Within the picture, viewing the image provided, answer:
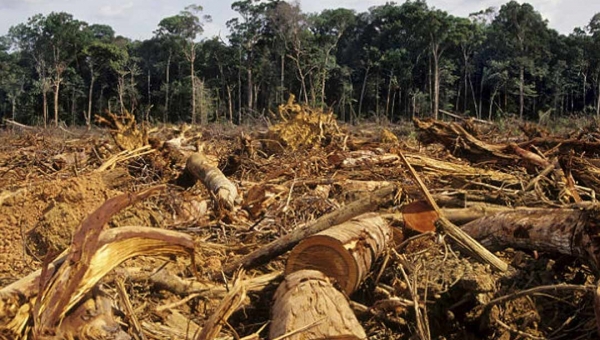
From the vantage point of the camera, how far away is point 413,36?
49094mm

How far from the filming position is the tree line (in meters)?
45.1

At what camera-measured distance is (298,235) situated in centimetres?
362

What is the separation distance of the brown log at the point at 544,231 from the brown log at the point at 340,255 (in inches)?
29.6

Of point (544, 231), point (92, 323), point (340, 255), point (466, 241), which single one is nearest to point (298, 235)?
point (340, 255)

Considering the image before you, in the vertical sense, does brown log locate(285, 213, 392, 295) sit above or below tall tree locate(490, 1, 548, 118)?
below

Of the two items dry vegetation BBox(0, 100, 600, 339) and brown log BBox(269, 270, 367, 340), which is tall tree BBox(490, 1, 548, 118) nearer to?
dry vegetation BBox(0, 100, 600, 339)

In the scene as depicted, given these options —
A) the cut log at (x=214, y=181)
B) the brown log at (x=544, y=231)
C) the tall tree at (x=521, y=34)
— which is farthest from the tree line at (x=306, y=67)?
the brown log at (x=544, y=231)

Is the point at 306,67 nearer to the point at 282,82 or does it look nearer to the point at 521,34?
the point at 282,82

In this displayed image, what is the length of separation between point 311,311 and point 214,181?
3306 millimetres

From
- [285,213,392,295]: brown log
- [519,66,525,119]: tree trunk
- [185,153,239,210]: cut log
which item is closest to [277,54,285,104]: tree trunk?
[519,66,525,119]: tree trunk

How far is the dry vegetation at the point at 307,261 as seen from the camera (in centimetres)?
235

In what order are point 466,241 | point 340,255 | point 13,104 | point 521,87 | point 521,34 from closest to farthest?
point 340,255
point 466,241
point 13,104
point 521,87
point 521,34

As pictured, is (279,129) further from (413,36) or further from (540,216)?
(413,36)

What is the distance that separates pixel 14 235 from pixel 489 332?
3271 mm
